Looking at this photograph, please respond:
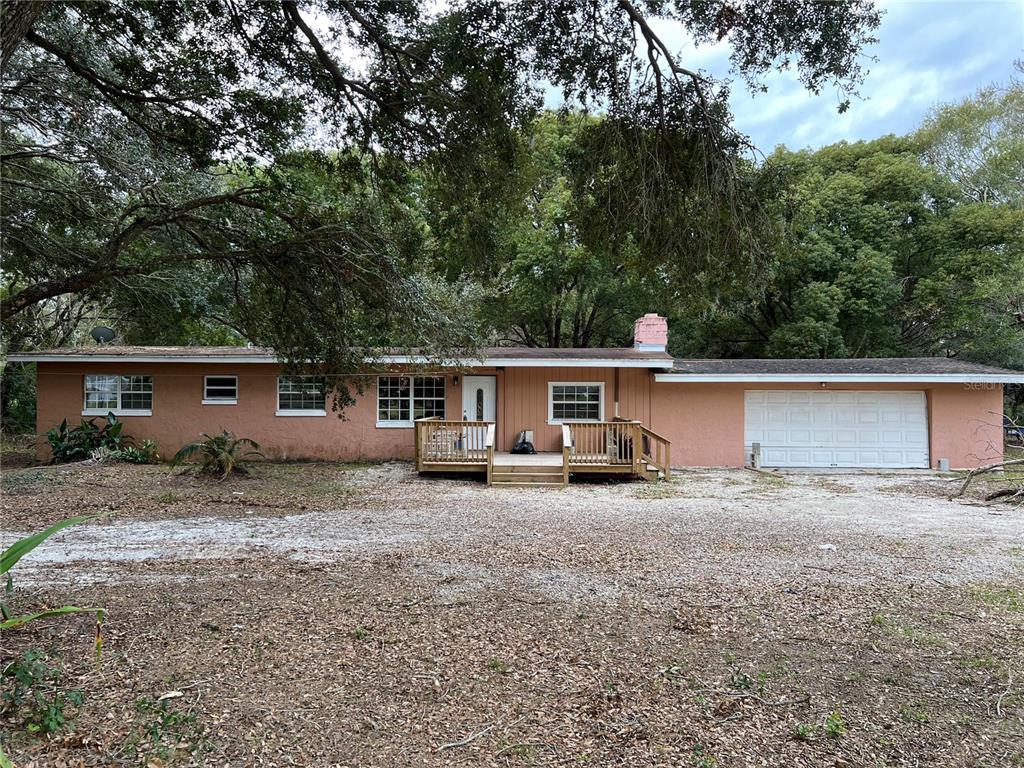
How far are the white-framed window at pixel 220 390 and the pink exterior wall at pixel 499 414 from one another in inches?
5.4

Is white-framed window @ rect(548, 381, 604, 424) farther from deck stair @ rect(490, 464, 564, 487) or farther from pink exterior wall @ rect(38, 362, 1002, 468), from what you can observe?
deck stair @ rect(490, 464, 564, 487)

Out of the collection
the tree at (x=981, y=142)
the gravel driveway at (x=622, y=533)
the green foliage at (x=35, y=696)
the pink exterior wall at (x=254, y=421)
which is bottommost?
the gravel driveway at (x=622, y=533)

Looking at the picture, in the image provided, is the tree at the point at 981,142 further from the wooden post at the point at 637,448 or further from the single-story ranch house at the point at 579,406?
the wooden post at the point at 637,448

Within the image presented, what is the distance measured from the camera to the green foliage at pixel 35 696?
251 centimetres

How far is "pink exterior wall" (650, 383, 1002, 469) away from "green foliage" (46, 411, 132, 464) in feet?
40.5

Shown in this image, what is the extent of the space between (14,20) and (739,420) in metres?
14.1

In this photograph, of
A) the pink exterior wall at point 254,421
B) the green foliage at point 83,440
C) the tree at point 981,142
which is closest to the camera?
the green foliage at point 83,440

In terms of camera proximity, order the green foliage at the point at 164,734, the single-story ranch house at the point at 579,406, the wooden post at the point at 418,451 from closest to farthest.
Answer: the green foliage at the point at 164,734
the wooden post at the point at 418,451
the single-story ranch house at the point at 579,406

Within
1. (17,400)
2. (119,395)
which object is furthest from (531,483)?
(17,400)

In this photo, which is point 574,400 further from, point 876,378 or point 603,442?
point 876,378

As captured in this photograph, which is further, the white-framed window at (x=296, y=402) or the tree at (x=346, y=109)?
the white-framed window at (x=296, y=402)

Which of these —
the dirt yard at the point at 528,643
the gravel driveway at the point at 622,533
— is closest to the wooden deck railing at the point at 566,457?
the gravel driveway at the point at 622,533

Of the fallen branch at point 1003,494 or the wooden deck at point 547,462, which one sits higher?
the wooden deck at point 547,462

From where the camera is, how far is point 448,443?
38.8 ft
